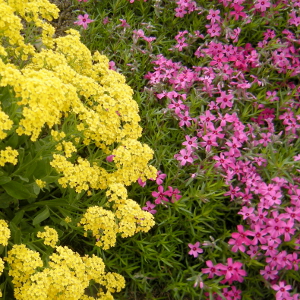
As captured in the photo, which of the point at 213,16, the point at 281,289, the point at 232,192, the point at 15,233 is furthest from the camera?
the point at 213,16

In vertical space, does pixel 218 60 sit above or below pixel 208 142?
above

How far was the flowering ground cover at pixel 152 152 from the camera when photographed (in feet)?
9.28

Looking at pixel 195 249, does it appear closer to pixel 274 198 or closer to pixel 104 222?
pixel 274 198

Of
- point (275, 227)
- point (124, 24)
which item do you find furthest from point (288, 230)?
point (124, 24)

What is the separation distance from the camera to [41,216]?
318 cm

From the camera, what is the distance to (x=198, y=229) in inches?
154

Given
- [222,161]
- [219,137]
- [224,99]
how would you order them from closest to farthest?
[222,161] < [219,137] < [224,99]

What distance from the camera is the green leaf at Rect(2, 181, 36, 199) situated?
2932mm

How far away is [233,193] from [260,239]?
523 millimetres

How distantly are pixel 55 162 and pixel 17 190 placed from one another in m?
0.44

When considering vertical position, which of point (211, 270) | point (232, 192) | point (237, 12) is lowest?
point (211, 270)

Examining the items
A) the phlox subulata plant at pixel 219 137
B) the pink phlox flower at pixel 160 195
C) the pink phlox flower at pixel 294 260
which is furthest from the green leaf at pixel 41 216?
the pink phlox flower at pixel 294 260

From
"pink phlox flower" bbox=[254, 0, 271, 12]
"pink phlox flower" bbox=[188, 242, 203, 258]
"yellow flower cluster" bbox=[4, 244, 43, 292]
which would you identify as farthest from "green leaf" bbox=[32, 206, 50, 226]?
"pink phlox flower" bbox=[254, 0, 271, 12]

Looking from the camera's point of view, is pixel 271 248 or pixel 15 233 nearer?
pixel 15 233
